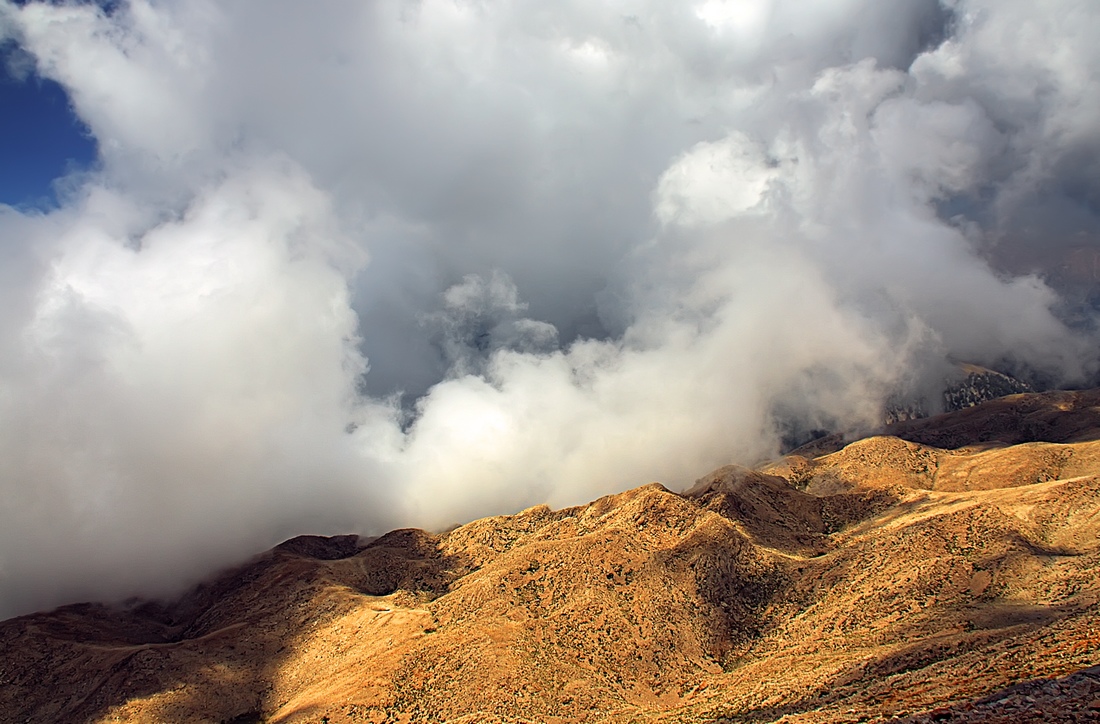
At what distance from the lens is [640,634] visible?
6004 inches

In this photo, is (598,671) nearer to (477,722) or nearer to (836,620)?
(477,722)

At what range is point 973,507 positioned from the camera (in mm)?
174500

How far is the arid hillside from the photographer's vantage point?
119 m

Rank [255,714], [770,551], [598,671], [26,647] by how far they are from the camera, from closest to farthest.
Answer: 1. [598,671]
2. [255,714]
3. [26,647]
4. [770,551]

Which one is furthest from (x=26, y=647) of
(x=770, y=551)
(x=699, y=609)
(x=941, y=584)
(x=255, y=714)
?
(x=941, y=584)

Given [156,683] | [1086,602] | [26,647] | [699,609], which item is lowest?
[1086,602]

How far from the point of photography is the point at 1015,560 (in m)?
147

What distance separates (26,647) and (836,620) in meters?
186

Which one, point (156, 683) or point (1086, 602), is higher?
point (156, 683)

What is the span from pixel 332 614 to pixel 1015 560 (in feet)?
504

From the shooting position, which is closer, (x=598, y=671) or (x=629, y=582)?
(x=598, y=671)

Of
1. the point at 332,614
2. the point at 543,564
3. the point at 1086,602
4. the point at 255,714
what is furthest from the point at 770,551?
the point at 255,714

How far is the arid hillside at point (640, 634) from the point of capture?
389ft

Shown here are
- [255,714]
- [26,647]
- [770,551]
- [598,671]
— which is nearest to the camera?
[598,671]
